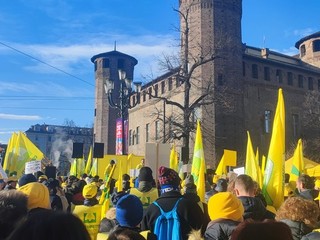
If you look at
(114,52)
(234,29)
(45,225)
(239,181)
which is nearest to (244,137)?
(234,29)

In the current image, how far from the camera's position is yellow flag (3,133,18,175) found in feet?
44.3

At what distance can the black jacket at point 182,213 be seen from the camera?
4.44 m

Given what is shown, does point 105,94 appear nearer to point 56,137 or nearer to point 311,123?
point 311,123

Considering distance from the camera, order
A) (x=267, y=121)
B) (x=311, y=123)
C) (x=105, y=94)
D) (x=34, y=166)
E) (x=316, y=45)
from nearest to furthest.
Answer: (x=34, y=166) → (x=267, y=121) → (x=311, y=123) → (x=316, y=45) → (x=105, y=94)

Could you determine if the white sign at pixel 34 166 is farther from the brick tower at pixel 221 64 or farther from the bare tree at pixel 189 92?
the brick tower at pixel 221 64

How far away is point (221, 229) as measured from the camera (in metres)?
3.74

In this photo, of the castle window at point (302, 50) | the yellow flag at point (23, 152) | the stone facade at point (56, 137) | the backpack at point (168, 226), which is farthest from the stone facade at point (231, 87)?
the stone facade at point (56, 137)

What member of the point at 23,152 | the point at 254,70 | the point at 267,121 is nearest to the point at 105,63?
the point at 254,70

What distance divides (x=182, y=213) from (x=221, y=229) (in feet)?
2.58

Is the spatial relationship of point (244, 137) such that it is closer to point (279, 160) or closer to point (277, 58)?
point (277, 58)

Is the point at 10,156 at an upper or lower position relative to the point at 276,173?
upper

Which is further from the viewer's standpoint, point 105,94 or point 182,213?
point 105,94

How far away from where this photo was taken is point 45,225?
1.63m

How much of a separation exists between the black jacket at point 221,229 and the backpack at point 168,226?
1.98ft
